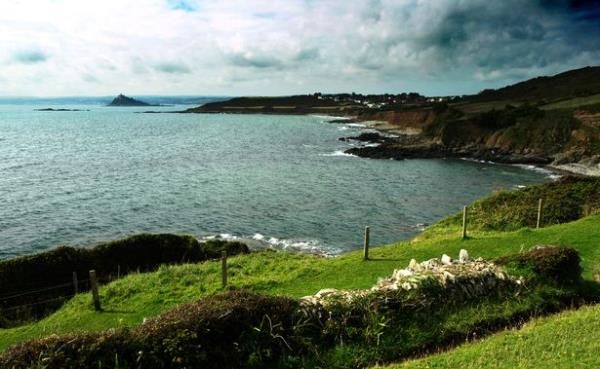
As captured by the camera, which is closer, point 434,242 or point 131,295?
point 131,295

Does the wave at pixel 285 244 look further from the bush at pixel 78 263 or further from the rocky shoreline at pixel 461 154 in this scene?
the rocky shoreline at pixel 461 154

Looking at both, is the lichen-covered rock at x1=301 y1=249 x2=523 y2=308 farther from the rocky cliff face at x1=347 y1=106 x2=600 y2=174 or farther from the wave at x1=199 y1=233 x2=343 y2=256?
the rocky cliff face at x1=347 y1=106 x2=600 y2=174

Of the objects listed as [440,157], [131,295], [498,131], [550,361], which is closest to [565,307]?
[550,361]

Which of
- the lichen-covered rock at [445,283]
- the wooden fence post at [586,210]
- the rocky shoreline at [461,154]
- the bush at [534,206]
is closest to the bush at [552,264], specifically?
the lichen-covered rock at [445,283]

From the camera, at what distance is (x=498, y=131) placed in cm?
10450

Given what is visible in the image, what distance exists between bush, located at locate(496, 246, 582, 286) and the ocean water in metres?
21.0

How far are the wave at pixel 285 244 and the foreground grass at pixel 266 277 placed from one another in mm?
9293

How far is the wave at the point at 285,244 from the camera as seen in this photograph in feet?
128

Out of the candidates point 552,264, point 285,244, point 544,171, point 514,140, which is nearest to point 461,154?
point 514,140

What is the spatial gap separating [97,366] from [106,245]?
799 inches

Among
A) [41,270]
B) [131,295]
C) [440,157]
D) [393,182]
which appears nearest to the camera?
[131,295]

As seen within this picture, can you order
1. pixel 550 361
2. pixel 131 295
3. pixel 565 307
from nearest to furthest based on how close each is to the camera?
pixel 550 361 < pixel 565 307 < pixel 131 295

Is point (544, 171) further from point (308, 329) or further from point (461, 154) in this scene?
point (308, 329)

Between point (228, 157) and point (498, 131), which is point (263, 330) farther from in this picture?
point (498, 131)
